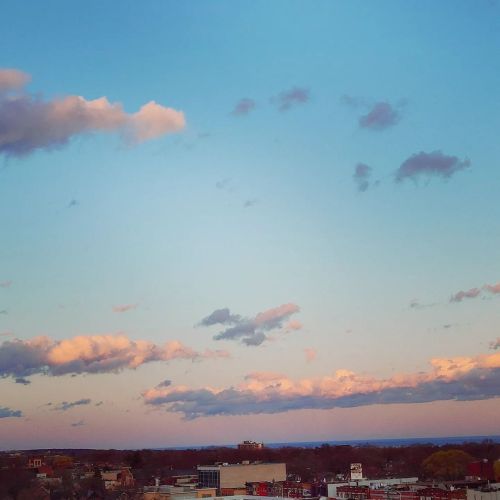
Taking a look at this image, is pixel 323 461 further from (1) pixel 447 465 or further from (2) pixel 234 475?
(2) pixel 234 475

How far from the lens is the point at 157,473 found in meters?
150

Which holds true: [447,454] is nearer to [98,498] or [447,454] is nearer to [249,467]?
[249,467]

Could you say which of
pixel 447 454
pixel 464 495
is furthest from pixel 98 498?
pixel 447 454

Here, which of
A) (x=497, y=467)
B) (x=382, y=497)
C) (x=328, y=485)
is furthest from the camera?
(x=497, y=467)

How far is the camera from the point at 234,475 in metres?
114

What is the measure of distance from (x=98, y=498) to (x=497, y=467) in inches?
2321

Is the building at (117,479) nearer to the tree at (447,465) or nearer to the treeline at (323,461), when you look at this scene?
the treeline at (323,461)

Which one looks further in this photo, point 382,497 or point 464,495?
point 382,497

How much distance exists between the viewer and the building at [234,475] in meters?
112

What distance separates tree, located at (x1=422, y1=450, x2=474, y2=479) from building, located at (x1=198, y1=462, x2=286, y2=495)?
35537mm

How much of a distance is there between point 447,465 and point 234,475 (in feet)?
153

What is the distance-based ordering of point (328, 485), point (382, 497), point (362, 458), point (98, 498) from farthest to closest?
1. point (362, 458)
2. point (98, 498)
3. point (328, 485)
4. point (382, 497)

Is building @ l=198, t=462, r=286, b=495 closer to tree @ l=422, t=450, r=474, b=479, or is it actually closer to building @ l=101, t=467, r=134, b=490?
building @ l=101, t=467, r=134, b=490

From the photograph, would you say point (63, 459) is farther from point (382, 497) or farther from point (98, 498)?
point (382, 497)
